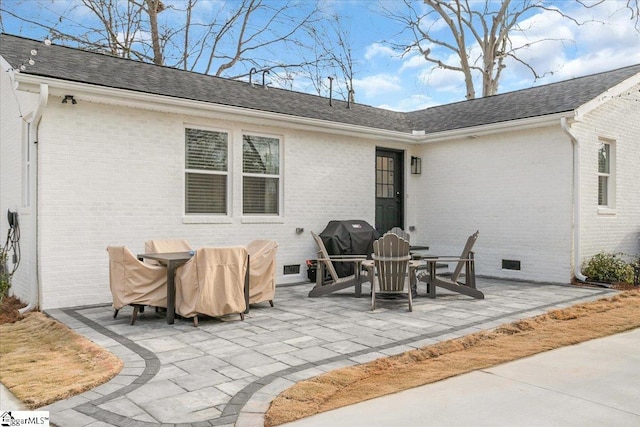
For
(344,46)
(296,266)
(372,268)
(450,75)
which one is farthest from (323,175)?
(450,75)

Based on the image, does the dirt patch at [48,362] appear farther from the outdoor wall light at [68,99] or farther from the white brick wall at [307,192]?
the outdoor wall light at [68,99]

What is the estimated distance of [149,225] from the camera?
7586mm

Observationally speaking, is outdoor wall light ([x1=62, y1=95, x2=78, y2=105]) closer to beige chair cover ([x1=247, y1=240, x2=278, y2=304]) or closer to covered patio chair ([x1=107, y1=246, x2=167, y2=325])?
covered patio chair ([x1=107, y1=246, x2=167, y2=325])

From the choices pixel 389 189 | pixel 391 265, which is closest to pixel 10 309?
pixel 391 265

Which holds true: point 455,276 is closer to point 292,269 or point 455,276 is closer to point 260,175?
point 292,269

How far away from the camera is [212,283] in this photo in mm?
5730

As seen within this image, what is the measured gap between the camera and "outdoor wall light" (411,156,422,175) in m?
11.4

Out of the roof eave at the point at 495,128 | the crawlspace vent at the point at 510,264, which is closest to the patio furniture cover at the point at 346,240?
the crawlspace vent at the point at 510,264

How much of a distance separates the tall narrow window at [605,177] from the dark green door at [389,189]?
4.03 m

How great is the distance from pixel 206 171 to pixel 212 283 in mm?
3004

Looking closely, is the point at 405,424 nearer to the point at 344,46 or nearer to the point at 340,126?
the point at 340,126

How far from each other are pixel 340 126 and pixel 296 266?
282 centimetres

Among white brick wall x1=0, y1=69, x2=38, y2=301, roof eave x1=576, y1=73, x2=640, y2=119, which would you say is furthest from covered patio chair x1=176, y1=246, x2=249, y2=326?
roof eave x1=576, y1=73, x2=640, y2=119

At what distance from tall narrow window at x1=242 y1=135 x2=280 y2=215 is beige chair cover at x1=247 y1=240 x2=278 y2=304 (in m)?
2.16
